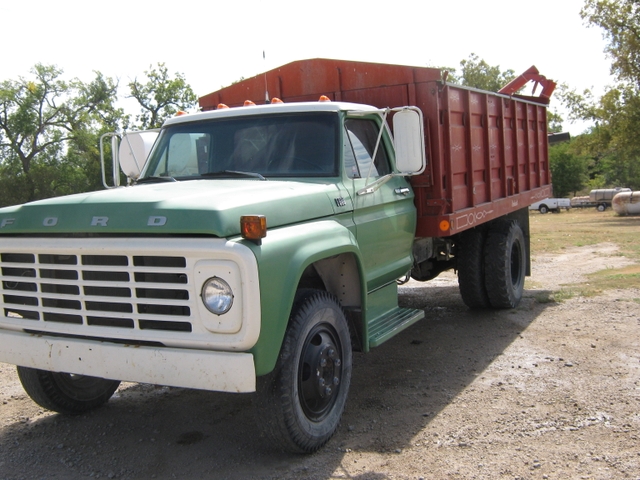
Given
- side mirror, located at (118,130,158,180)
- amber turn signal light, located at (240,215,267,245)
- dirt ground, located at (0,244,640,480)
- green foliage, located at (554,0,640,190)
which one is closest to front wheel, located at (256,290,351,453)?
dirt ground, located at (0,244,640,480)

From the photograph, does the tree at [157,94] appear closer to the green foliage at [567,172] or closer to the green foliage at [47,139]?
the green foliage at [47,139]

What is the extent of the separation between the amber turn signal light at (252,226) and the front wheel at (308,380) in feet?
2.18

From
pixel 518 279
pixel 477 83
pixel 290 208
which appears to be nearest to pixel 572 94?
pixel 477 83

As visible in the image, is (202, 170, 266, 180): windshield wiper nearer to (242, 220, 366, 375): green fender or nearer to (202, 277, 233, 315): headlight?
(242, 220, 366, 375): green fender

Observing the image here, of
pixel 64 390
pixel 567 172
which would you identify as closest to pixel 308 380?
pixel 64 390

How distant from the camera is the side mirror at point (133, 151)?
598cm

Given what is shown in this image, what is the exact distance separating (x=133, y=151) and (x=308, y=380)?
2.96 metres

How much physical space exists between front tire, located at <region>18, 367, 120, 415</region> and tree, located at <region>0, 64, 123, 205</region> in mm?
36019

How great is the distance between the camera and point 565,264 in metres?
12.0

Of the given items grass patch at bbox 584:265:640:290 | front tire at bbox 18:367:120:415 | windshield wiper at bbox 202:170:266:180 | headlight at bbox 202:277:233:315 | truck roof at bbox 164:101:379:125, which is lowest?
grass patch at bbox 584:265:640:290

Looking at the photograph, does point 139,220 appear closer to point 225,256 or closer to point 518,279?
point 225,256

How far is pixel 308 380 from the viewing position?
13.4 feet

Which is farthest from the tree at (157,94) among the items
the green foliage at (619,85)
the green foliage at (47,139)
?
the green foliage at (619,85)

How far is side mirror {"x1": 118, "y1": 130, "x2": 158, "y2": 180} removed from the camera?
236 inches
